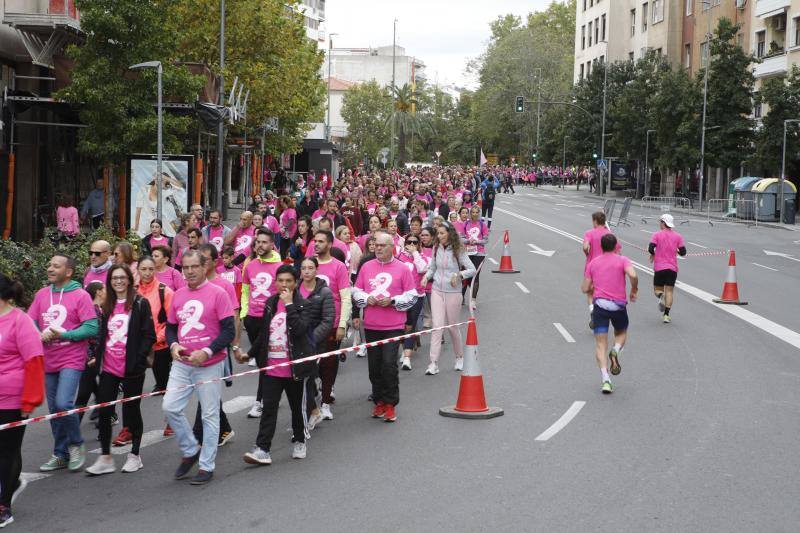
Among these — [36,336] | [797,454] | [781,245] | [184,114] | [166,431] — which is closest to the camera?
[36,336]

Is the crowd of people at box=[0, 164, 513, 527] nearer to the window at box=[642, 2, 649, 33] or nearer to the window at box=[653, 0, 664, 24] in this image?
the window at box=[653, 0, 664, 24]

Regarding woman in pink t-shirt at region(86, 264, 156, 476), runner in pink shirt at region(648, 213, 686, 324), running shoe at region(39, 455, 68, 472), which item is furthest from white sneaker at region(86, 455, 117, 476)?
runner in pink shirt at region(648, 213, 686, 324)

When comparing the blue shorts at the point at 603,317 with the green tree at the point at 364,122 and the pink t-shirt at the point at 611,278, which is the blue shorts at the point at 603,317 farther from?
the green tree at the point at 364,122

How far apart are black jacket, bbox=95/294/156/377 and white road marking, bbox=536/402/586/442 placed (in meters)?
3.45

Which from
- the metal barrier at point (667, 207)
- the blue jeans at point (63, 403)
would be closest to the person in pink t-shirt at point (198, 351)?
the blue jeans at point (63, 403)

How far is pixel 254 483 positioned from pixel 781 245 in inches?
1158

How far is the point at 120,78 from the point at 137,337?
55.0 ft

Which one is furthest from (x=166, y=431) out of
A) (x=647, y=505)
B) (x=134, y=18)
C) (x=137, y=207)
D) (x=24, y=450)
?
(x=134, y=18)

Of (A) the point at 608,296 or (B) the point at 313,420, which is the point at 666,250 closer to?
(A) the point at 608,296

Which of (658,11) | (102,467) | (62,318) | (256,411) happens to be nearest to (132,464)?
(102,467)

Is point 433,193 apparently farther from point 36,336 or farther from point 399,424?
point 36,336

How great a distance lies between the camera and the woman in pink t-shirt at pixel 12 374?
6.93m

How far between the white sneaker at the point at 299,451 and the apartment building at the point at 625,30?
67.0 metres

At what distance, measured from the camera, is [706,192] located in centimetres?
6606
